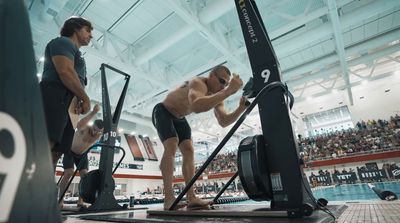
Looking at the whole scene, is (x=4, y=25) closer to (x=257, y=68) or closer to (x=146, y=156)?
(x=257, y=68)

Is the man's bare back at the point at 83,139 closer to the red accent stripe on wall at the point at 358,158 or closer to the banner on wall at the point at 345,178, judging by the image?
the red accent stripe on wall at the point at 358,158

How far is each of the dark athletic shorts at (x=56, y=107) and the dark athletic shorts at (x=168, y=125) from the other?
3.57ft

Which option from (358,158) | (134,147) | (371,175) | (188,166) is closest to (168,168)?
(188,166)

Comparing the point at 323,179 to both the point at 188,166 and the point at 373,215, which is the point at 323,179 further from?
the point at 373,215

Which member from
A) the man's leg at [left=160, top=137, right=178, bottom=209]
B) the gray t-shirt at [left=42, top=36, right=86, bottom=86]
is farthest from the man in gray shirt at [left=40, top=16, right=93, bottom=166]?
the man's leg at [left=160, top=137, right=178, bottom=209]

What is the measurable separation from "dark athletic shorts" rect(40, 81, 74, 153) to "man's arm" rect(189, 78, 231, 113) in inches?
38.4

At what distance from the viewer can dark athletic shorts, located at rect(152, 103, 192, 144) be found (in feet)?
8.54

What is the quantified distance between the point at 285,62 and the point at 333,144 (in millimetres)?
6631

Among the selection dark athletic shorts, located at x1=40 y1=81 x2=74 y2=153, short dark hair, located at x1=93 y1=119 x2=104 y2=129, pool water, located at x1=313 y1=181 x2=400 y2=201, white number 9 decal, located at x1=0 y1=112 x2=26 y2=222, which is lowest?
pool water, located at x1=313 y1=181 x2=400 y2=201

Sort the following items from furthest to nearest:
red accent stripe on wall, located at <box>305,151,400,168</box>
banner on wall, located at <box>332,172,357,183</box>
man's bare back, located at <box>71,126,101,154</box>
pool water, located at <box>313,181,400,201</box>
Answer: banner on wall, located at <box>332,172,357,183</box>
red accent stripe on wall, located at <box>305,151,400,168</box>
pool water, located at <box>313,181,400,201</box>
man's bare back, located at <box>71,126,101,154</box>

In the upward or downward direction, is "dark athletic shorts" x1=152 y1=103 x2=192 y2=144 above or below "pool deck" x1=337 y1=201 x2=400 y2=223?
above

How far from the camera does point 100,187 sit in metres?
3.28

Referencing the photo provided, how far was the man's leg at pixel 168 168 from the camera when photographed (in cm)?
241

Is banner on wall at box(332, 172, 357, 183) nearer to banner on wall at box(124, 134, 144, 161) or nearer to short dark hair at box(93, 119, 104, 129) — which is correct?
short dark hair at box(93, 119, 104, 129)
